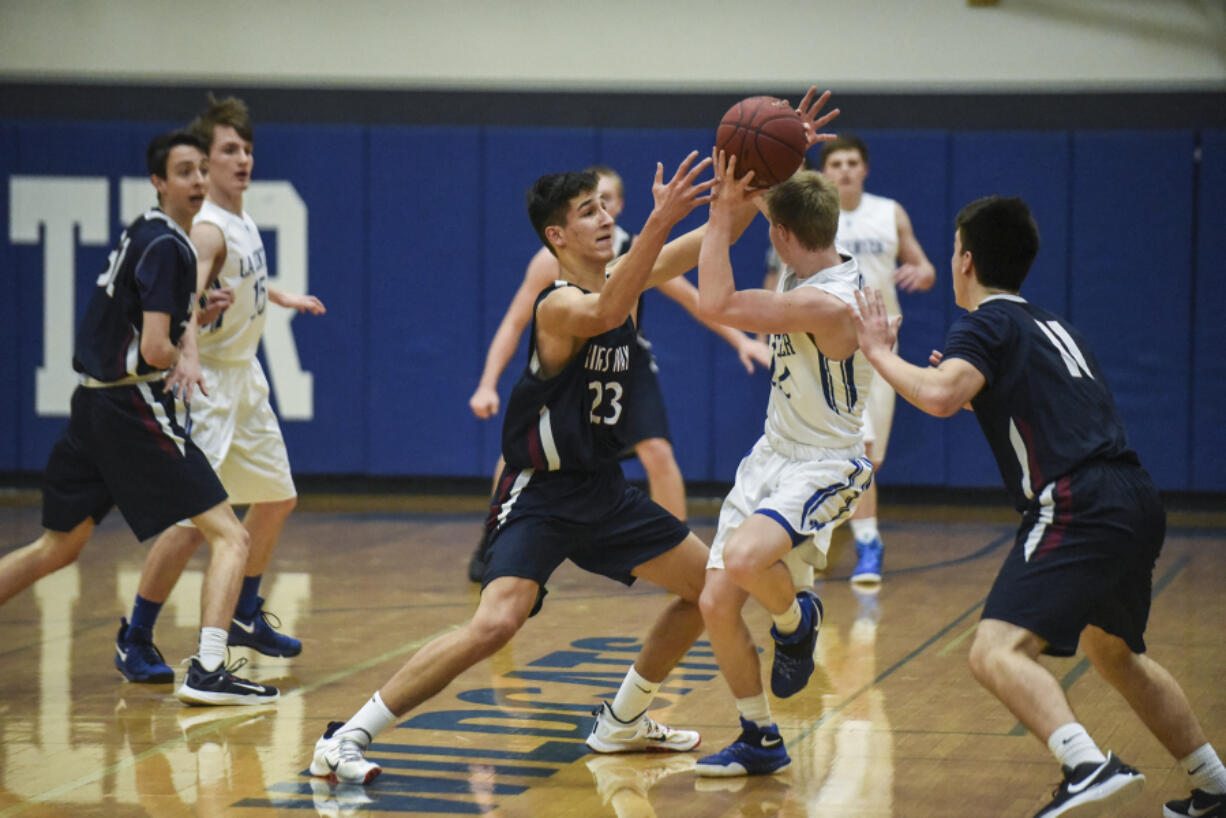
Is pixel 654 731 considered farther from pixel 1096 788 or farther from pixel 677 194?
pixel 677 194

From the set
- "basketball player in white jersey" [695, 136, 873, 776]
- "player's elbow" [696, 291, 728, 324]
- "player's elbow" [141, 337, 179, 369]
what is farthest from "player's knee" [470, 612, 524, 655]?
"player's elbow" [141, 337, 179, 369]

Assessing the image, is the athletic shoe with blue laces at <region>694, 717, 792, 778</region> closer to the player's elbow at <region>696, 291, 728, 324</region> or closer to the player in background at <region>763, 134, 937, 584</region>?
the player's elbow at <region>696, 291, 728, 324</region>

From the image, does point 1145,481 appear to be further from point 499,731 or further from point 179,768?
point 179,768

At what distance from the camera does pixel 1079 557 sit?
342 cm

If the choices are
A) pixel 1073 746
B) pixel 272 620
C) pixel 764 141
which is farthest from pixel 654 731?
pixel 272 620

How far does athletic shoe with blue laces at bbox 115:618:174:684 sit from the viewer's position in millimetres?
5137

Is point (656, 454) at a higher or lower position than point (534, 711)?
higher

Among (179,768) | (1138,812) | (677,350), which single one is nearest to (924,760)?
(1138,812)

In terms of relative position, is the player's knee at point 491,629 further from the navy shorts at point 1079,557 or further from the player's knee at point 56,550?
the player's knee at point 56,550

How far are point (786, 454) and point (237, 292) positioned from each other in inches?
88.8

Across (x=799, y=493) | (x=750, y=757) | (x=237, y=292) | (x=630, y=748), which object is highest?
(x=237, y=292)

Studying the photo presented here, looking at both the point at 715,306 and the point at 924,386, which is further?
the point at 715,306

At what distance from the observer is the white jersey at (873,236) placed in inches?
303

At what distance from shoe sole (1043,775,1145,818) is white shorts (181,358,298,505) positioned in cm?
322
